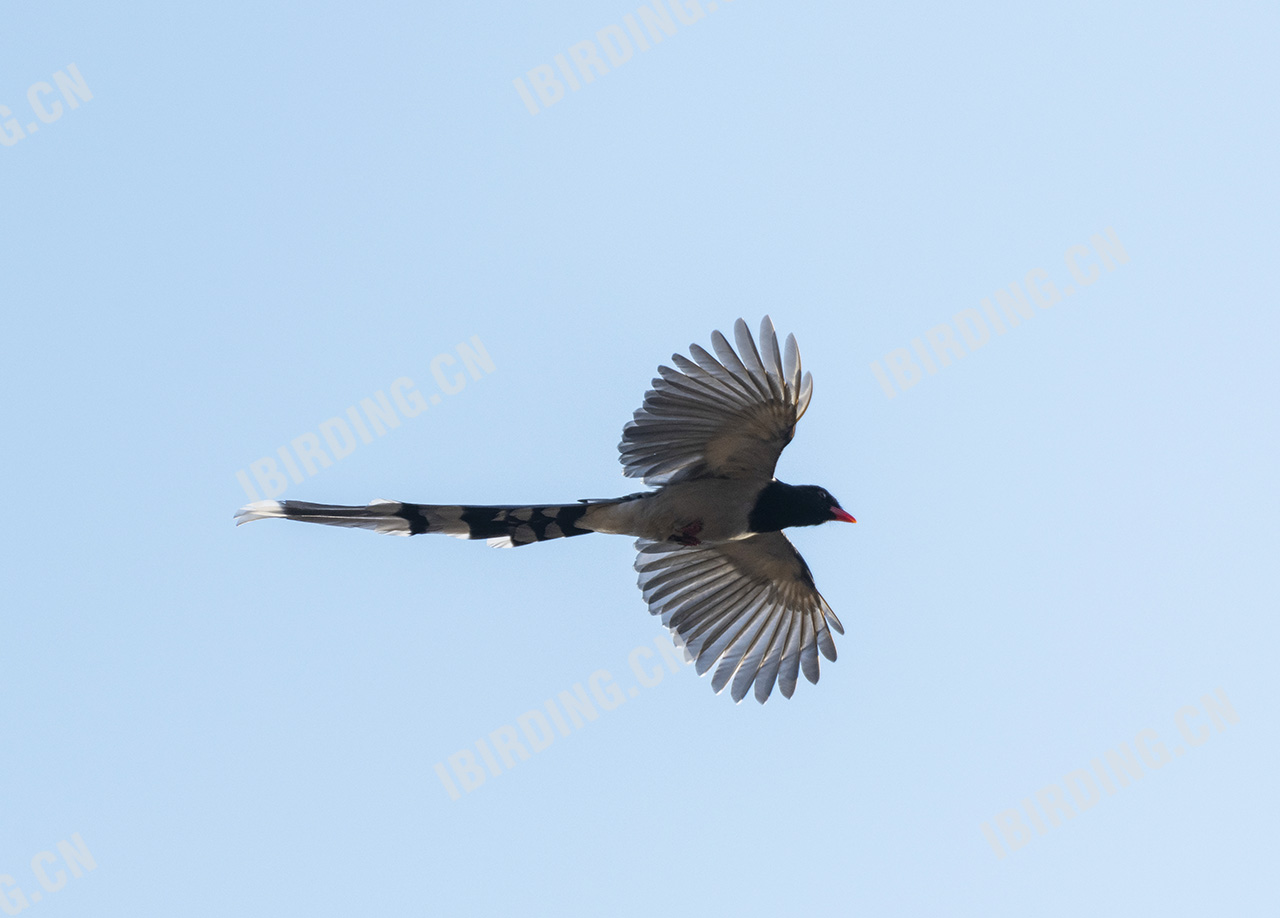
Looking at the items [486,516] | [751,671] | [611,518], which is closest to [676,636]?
[751,671]

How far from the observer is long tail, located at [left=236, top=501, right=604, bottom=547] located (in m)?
7.74

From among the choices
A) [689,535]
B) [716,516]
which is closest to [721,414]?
[716,516]

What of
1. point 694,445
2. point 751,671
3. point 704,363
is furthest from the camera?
point 751,671

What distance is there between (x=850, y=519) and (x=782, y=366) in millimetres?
1452

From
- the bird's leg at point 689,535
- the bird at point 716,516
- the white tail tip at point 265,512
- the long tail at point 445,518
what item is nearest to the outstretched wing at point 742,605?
the bird at point 716,516

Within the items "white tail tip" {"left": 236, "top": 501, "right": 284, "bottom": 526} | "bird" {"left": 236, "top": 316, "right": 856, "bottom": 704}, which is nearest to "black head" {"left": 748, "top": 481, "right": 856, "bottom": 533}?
"bird" {"left": 236, "top": 316, "right": 856, "bottom": 704}

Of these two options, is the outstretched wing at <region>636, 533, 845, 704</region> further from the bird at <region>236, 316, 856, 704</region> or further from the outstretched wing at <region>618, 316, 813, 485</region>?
the outstretched wing at <region>618, 316, 813, 485</region>

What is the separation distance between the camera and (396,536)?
7953 millimetres

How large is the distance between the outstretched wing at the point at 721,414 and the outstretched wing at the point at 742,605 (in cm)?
83

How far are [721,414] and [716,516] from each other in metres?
0.83

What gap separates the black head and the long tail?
1119 millimetres

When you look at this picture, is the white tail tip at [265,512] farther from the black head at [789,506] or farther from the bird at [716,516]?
the black head at [789,506]

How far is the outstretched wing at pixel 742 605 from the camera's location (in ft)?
29.6

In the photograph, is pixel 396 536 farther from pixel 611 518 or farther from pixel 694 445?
pixel 694 445
